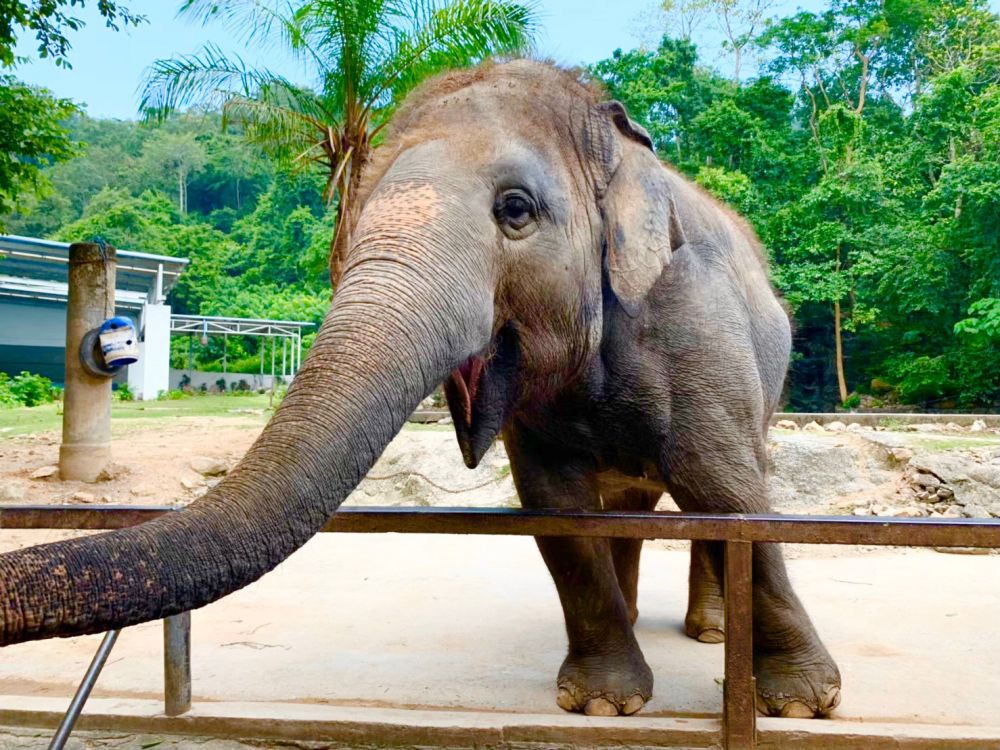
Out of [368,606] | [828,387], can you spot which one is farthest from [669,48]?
[368,606]

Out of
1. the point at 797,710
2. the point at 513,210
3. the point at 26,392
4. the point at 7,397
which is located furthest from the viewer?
the point at 26,392

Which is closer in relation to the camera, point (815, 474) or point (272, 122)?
point (815, 474)

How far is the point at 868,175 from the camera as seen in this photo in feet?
71.4

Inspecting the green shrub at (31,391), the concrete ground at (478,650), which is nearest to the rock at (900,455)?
the concrete ground at (478,650)

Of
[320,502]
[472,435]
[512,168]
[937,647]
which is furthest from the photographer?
[937,647]

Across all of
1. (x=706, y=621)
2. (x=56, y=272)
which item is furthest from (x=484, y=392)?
(x=56, y=272)

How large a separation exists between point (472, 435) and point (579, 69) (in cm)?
121

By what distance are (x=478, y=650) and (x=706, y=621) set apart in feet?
3.34

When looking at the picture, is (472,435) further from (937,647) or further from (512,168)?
(937,647)

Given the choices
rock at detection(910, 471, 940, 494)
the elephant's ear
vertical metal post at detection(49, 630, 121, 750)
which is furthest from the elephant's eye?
rock at detection(910, 471, 940, 494)

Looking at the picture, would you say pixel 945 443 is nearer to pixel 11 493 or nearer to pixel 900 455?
pixel 900 455

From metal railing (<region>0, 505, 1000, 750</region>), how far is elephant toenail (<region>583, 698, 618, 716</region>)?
45 cm

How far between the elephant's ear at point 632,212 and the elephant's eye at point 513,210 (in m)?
0.34

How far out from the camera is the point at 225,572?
158 centimetres
